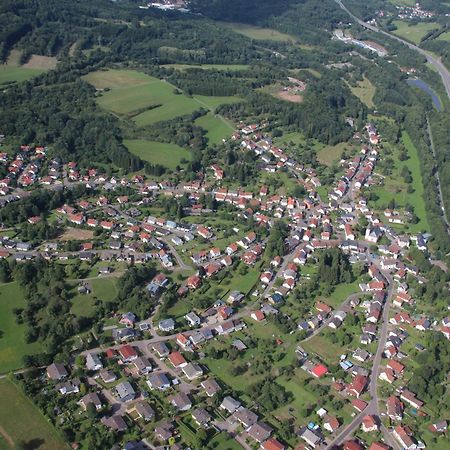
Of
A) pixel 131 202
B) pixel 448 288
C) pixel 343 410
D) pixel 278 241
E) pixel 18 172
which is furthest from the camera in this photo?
pixel 18 172

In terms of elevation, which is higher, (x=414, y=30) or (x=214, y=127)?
(x=414, y=30)

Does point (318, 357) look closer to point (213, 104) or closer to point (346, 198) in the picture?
point (346, 198)

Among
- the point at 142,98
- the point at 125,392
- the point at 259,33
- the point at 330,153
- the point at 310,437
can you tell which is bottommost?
the point at 330,153

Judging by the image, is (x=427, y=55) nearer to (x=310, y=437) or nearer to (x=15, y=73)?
(x=15, y=73)

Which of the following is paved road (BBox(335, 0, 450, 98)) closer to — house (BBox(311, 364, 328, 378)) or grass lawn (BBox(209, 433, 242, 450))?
house (BBox(311, 364, 328, 378))

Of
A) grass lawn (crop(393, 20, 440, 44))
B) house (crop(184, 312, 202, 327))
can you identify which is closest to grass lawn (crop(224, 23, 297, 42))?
grass lawn (crop(393, 20, 440, 44))

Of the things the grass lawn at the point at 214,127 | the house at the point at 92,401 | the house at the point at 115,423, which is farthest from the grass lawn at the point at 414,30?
the house at the point at 115,423

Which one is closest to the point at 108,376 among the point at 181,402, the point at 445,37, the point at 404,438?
the point at 181,402

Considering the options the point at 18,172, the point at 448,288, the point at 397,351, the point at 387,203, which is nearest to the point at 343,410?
the point at 397,351
